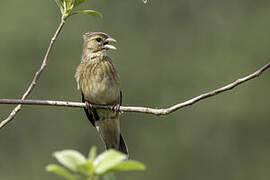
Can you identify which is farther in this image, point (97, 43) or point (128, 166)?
point (97, 43)

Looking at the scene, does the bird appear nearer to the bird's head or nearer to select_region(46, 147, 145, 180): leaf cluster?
the bird's head

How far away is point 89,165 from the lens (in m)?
1.91

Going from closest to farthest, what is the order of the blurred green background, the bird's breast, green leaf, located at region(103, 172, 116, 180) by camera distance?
green leaf, located at region(103, 172, 116, 180), the bird's breast, the blurred green background

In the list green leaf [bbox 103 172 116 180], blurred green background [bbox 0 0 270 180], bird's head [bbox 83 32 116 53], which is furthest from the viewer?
blurred green background [bbox 0 0 270 180]

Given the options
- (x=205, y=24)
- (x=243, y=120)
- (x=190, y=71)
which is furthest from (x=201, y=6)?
(x=243, y=120)

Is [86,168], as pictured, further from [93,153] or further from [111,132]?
[111,132]

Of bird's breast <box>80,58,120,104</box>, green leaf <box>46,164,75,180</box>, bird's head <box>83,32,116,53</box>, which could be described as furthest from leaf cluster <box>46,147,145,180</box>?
bird's head <box>83,32,116,53</box>

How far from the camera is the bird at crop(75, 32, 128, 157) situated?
5863 mm

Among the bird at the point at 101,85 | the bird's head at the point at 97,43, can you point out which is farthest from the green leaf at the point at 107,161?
the bird's head at the point at 97,43

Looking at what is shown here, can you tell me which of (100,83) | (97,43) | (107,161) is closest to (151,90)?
(97,43)

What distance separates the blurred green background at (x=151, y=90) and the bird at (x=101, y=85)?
8.78 meters

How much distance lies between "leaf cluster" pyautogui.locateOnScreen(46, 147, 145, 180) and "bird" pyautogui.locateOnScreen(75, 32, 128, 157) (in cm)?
363

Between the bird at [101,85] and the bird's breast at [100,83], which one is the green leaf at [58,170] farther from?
the bird's breast at [100,83]

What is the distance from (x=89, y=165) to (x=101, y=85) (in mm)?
3961
